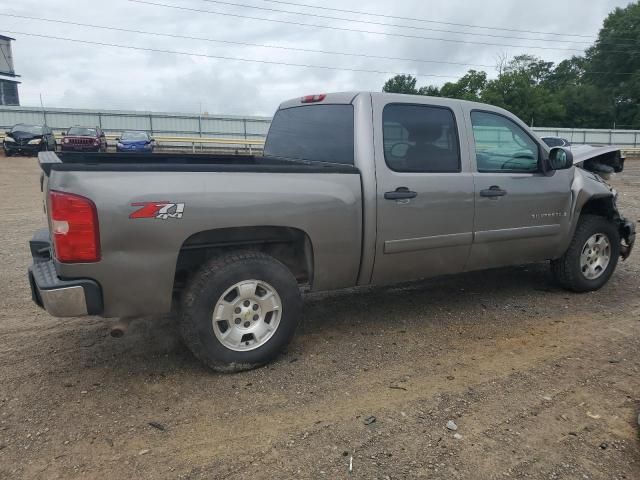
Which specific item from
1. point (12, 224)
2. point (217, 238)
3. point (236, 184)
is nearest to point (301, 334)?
point (217, 238)

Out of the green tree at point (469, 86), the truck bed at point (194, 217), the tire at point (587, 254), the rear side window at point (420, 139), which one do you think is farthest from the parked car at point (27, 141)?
the green tree at point (469, 86)

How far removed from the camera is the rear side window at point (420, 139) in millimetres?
4016

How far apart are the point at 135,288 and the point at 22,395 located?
3.30 feet

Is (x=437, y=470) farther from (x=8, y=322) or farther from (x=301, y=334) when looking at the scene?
(x=8, y=322)

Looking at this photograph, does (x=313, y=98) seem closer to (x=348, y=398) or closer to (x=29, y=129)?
(x=348, y=398)

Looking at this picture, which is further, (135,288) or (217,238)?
(217,238)

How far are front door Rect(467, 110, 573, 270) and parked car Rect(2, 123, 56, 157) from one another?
Result: 2447 centimetres

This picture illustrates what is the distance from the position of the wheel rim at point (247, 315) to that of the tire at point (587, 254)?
321cm

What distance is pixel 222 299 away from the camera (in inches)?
133

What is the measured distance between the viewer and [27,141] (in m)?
24.5

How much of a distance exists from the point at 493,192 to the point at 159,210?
2.79 metres

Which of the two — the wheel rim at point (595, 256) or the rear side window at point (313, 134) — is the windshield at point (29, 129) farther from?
Answer: the wheel rim at point (595, 256)

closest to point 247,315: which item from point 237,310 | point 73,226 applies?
point 237,310

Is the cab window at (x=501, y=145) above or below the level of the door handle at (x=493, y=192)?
above
